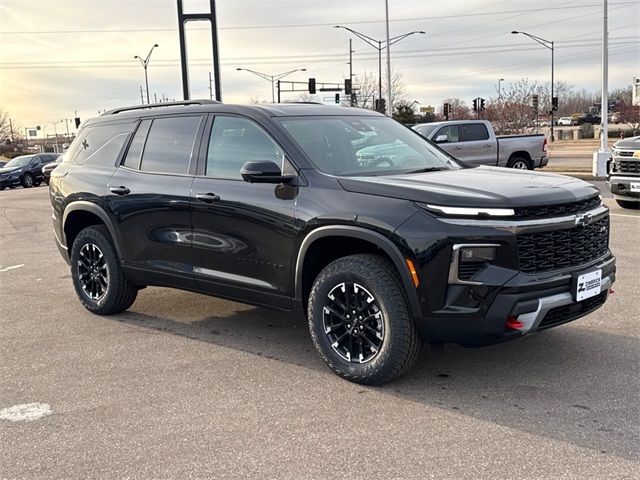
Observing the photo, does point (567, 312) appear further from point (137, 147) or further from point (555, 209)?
point (137, 147)

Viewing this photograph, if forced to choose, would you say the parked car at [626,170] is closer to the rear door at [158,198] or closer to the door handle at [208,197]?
the rear door at [158,198]

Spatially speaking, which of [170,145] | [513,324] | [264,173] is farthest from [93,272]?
[513,324]

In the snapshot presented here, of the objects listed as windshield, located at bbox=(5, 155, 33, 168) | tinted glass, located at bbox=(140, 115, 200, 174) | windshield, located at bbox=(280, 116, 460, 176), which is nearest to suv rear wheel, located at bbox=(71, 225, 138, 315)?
tinted glass, located at bbox=(140, 115, 200, 174)

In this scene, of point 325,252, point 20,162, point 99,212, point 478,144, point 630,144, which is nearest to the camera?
point 325,252

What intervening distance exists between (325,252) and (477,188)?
115 centimetres

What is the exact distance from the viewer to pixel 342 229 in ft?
14.2

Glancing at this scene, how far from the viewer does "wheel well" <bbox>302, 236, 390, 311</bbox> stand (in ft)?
14.6

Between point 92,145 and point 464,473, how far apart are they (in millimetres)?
4842

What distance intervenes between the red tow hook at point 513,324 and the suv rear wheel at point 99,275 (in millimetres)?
3637

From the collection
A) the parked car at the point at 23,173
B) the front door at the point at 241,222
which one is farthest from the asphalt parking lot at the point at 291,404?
the parked car at the point at 23,173

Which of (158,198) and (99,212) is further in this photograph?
(99,212)

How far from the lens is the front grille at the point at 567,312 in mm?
4031

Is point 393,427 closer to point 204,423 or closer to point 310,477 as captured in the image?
point 310,477

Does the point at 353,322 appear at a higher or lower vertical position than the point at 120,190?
lower
